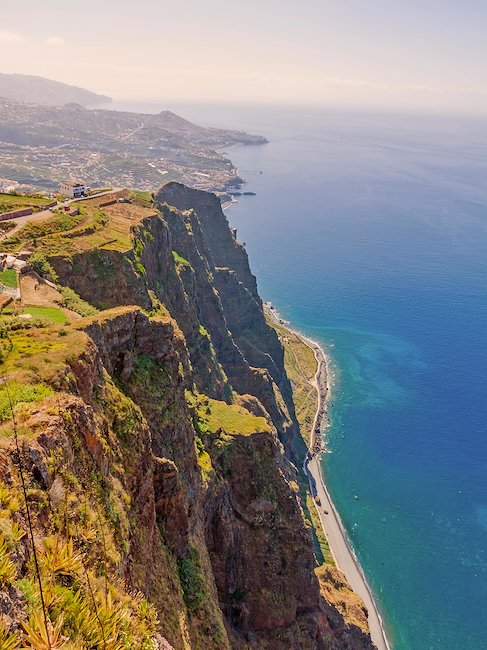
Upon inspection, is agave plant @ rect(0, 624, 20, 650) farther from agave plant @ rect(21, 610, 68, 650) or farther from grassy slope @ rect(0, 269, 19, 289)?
grassy slope @ rect(0, 269, 19, 289)

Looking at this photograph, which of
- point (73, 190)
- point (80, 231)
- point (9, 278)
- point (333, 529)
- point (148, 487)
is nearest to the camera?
point (148, 487)

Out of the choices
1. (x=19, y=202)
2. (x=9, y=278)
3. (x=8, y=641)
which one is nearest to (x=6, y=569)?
(x=8, y=641)

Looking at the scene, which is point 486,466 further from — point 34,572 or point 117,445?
point 34,572

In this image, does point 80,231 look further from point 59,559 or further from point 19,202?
point 59,559

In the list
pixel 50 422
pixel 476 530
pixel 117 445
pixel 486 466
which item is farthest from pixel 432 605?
pixel 50 422

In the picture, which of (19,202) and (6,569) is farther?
(19,202)

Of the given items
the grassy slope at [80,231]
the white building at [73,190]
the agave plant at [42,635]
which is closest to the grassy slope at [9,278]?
the grassy slope at [80,231]
